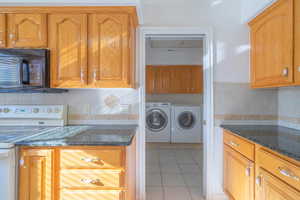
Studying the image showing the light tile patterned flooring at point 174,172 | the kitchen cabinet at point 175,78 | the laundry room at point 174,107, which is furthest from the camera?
the kitchen cabinet at point 175,78

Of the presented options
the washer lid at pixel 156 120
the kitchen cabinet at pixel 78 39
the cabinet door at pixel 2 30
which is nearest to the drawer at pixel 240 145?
the kitchen cabinet at pixel 78 39

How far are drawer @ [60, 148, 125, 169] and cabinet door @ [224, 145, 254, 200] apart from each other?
1020mm

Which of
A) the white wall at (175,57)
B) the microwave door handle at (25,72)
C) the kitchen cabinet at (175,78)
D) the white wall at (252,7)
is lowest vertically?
the microwave door handle at (25,72)

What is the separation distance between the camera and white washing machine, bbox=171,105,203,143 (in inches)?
187

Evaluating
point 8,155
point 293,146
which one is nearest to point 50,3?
point 8,155

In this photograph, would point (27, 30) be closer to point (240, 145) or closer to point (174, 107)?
point (240, 145)

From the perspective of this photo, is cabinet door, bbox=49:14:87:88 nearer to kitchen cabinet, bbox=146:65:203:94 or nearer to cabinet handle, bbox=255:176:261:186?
cabinet handle, bbox=255:176:261:186

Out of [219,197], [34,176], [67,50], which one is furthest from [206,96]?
[34,176]

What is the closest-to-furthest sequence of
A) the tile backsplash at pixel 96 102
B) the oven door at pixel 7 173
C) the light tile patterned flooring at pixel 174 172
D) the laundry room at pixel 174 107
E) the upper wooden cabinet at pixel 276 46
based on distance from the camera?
the oven door at pixel 7 173 → the upper wooden cabinet at pixel 276 46 → the tile backsplash at pixel 96 102 → the light tile patterned flooring at pixel 174 172 → the laundry room at pixel 174 107

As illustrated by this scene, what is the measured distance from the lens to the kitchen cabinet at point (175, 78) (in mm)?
5254

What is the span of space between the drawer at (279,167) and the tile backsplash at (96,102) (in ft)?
4.13

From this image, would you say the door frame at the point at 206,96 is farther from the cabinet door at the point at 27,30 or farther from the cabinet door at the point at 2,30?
the cabinet door at the point at 2,30

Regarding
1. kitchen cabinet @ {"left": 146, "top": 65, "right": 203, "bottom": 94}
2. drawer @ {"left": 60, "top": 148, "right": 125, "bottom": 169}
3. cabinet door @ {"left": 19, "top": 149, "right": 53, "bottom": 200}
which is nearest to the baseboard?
drawer @ {"left": 60, "top": 148, "right": 125, "bottom": 169}

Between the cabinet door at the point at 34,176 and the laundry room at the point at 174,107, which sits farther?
the laundry room at the point at 174,107
